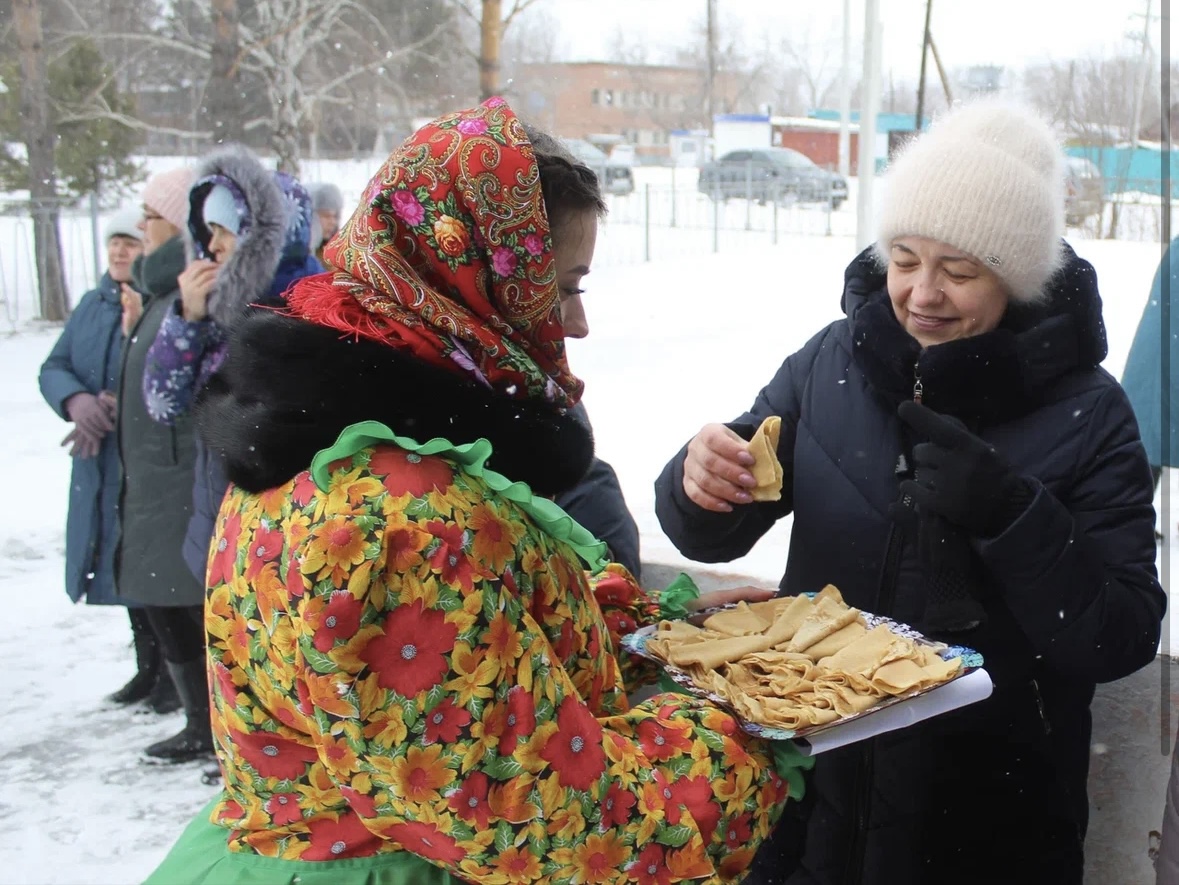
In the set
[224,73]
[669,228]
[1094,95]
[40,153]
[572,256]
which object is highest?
[224,73]

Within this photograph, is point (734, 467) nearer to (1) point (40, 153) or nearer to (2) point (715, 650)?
(2) point (715, 650)

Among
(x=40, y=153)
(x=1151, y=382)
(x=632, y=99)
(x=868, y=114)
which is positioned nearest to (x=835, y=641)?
(x=1151, y=382)

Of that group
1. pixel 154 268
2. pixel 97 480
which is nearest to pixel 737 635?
pixel 154 268

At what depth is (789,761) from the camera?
5.18 feet

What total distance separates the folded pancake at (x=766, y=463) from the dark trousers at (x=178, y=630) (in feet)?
9.62

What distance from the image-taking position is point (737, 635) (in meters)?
1.81

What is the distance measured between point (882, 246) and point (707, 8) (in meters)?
23.1

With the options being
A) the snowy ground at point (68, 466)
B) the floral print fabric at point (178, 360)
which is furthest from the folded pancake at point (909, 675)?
the floral print fabric at point (178, 360)

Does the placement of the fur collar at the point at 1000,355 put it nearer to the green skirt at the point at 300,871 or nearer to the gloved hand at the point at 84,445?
the green skirt at the point at 300,871

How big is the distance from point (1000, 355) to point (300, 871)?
4.35 feet

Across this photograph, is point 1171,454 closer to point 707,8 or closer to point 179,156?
point 707,8

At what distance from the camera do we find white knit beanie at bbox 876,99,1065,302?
1.96 meters

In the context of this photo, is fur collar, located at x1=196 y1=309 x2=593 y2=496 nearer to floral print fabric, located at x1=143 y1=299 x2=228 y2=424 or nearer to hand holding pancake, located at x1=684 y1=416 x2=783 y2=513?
hand holding pancake, located at x1=684 y1=416 x2=783 y2=513

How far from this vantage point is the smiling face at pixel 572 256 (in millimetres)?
1560
